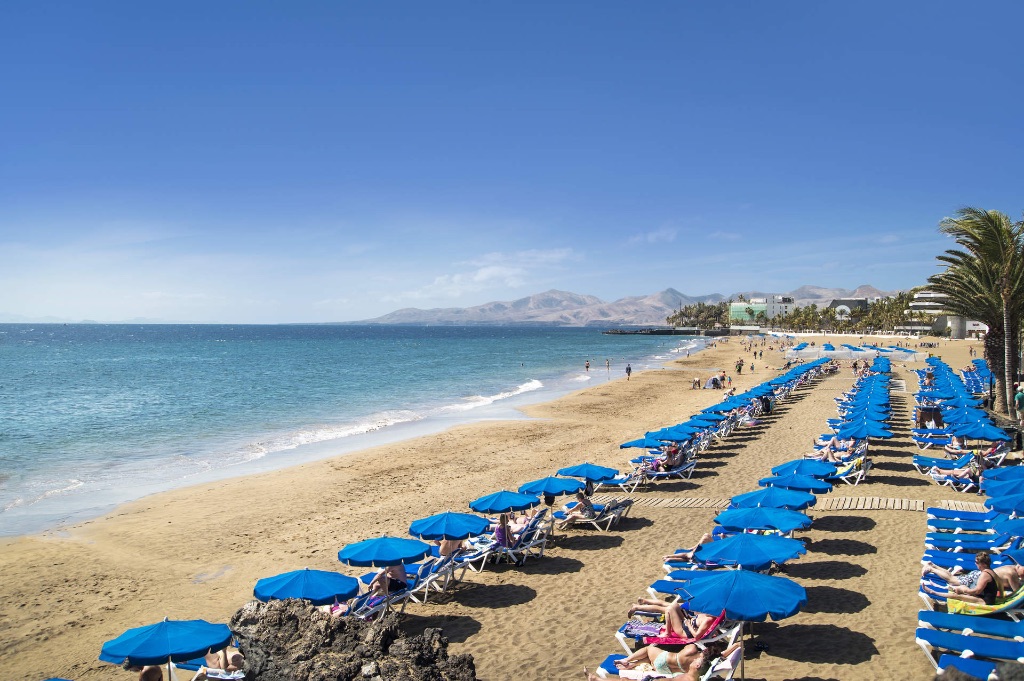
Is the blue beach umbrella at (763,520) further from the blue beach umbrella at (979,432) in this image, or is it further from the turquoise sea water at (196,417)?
the turquoise sea water at (196,417)

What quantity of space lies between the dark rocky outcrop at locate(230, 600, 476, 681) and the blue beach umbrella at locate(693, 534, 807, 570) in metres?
3.86

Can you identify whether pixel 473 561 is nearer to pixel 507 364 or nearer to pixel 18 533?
pixel 18 533

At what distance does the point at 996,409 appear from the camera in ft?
75.1

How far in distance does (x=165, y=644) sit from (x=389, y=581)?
3140 mm

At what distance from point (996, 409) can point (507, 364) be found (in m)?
52.0

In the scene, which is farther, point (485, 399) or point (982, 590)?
point (485, 399)

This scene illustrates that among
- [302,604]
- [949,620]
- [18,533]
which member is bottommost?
[18,533]

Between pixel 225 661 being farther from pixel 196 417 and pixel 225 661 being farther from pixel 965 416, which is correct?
pixel 196 417

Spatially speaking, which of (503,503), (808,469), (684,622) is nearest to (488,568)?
(503,503)

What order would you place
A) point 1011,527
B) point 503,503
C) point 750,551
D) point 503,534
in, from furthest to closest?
point 503,503
point 503,534
point 1011,527
point 750,551

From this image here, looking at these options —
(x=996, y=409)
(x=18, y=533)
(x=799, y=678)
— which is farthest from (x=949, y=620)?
(x=996, y=409)

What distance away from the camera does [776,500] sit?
10445 millimetres

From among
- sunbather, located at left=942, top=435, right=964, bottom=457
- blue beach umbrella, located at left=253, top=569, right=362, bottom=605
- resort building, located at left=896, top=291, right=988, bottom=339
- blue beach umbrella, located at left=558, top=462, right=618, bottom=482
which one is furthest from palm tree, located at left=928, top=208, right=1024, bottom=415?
resort building, located at left=896, top=291, right=988, bottom=339

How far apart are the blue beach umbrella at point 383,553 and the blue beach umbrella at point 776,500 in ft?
17.7
